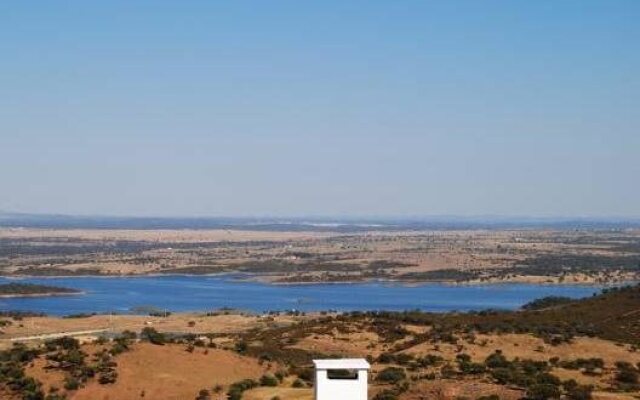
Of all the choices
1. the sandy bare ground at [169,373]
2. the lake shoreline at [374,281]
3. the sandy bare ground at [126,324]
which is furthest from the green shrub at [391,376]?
the lake shoreline at [374,281]

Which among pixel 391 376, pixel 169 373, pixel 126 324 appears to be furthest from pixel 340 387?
pixel 126 324

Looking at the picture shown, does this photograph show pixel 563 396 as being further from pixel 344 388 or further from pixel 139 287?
pixel 139 287

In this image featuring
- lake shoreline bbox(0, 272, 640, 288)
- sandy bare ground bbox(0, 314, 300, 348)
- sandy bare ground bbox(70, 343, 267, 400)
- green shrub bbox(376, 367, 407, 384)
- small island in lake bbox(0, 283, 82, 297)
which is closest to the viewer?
sandy bare ground bbox(70, 343, 267, 400)

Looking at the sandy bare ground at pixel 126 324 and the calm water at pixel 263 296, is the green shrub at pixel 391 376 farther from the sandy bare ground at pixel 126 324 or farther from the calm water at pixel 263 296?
the calm water at pixel 263 296

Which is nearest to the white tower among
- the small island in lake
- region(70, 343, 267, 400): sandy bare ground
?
region(70, 343, 267, 400): sandy bare ground

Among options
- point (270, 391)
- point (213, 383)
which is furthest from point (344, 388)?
point (213, 383)

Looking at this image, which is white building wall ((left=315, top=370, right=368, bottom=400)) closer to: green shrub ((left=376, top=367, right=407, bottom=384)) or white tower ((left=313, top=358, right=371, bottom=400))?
Result: white tower ((left=313, top=358, right=371, bottom=400))

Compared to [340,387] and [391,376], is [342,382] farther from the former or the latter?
[391,376]
